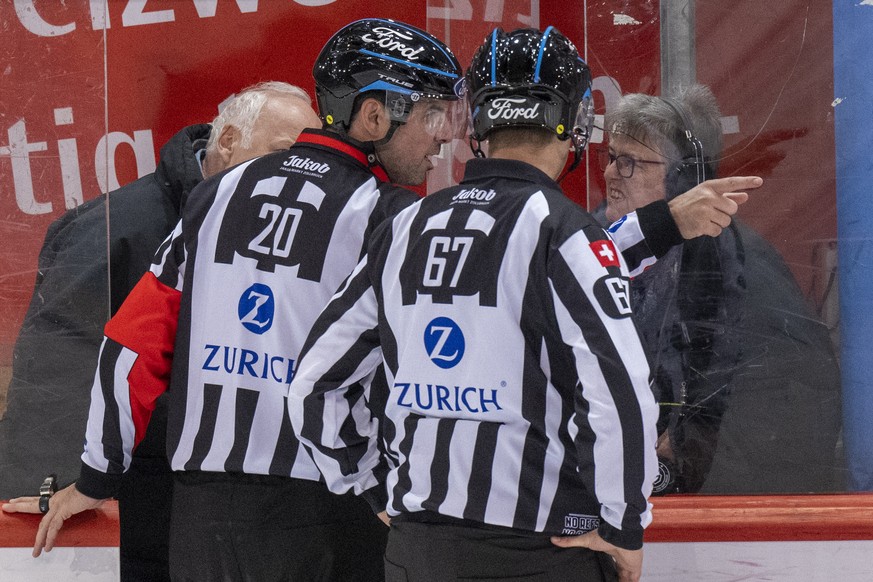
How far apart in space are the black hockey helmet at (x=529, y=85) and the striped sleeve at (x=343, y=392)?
300 millimetres

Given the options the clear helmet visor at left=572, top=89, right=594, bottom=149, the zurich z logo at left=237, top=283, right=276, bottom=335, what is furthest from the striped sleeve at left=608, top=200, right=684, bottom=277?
the zurich z logo at left=237, top=283, right=276, bottom=335

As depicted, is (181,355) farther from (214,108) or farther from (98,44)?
(214,108)

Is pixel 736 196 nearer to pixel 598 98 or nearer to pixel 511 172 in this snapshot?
pixel 598 98

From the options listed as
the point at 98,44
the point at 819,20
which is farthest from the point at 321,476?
the point at 819,20

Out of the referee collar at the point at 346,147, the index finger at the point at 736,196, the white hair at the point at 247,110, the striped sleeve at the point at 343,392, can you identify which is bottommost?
the striped sleeve at the point at 343,392

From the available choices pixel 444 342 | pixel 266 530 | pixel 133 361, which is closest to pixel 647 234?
pixel 444 342

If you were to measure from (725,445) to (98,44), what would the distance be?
1.54 m

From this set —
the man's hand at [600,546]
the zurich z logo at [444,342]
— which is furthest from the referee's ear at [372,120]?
the man's hand at [600,546]

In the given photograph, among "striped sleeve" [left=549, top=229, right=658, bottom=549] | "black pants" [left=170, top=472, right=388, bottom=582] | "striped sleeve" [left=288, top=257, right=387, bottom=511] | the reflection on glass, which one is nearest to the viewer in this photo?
"striped sleeve" [left=549, top=229, right=658, bottom=549]

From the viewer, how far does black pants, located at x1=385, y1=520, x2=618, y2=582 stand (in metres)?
1.42

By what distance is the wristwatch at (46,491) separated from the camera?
6.89 feet

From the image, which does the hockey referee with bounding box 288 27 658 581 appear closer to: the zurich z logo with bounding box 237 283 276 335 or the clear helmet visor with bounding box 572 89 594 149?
the clear helmet visor with bounding box 572 89 594 149

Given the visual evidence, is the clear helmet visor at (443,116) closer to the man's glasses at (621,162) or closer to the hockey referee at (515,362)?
the hockey referee at (515,362)

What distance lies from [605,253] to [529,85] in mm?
282
